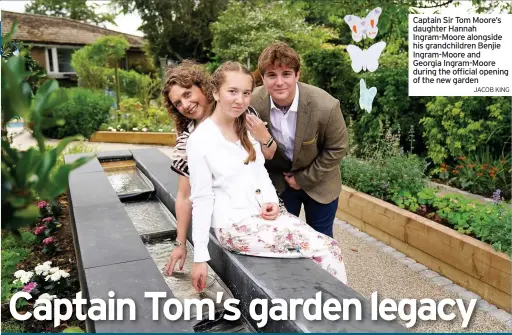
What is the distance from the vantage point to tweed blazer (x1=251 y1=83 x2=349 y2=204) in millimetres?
2885

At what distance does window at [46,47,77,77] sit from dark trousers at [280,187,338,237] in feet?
94.8

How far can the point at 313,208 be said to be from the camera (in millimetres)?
3242

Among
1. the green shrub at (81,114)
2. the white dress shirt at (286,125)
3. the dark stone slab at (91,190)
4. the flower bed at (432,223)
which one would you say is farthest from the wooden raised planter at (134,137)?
the white dress shirt at (286,125)

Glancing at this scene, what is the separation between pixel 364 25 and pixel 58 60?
27816 millimetres

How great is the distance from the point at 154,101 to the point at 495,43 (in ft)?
48.1

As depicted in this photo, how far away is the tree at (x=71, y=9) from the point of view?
4012cm

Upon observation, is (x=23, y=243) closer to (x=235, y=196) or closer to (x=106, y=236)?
(x=106, y=236)

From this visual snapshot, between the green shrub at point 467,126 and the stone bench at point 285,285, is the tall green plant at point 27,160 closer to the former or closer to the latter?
the stone bench at point 285,285

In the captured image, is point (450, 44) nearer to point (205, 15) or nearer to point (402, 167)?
point (402, 167)

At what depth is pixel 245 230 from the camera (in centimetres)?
234

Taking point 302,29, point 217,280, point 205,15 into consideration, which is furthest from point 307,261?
point 205,15

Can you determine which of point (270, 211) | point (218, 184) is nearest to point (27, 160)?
point (218, 184)

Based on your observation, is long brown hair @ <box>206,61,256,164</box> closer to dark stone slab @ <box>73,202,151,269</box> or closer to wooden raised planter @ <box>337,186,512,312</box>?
dark stone slab @ <box>73,202,151,269</box>

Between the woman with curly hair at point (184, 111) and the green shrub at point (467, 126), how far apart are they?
3.88m
